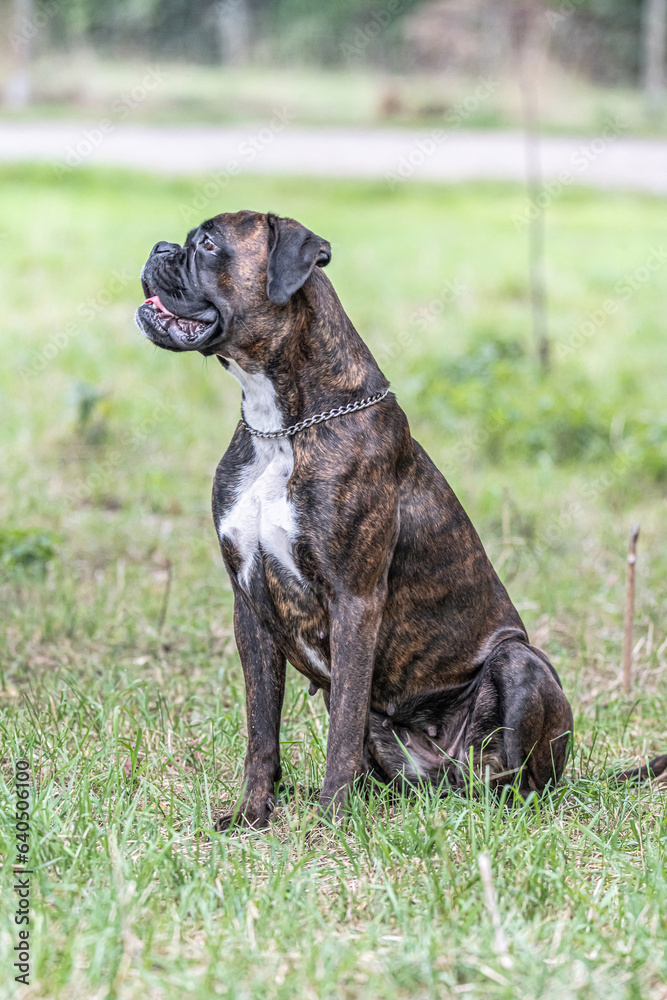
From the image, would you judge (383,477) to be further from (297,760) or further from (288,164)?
(288,164)

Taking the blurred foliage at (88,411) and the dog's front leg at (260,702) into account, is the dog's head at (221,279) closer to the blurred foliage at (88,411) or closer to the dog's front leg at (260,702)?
the dog's front leg at (260,702)

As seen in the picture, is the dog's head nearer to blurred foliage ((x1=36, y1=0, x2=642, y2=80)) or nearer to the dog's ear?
the dog's ear

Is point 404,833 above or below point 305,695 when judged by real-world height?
above

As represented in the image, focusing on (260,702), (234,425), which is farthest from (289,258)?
(234,425)

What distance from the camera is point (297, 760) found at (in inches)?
138

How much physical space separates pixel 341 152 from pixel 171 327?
14.4 metres

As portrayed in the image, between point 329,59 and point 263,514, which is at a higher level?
point 329,59

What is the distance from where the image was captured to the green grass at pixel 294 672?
2.31m

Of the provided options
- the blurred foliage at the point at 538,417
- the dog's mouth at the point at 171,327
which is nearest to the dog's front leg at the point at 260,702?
the dog's mouth at the point at 171,327

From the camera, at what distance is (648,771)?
11.0 feet

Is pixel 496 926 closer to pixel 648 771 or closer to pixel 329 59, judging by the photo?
pixel 648 771

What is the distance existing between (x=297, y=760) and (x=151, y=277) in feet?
5.10

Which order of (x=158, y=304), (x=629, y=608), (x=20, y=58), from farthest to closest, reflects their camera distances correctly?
(x=20, y=58) < (x=629, y=608) < (x=158, y=304)

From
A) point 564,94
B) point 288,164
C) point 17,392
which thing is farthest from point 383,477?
point 564,94
